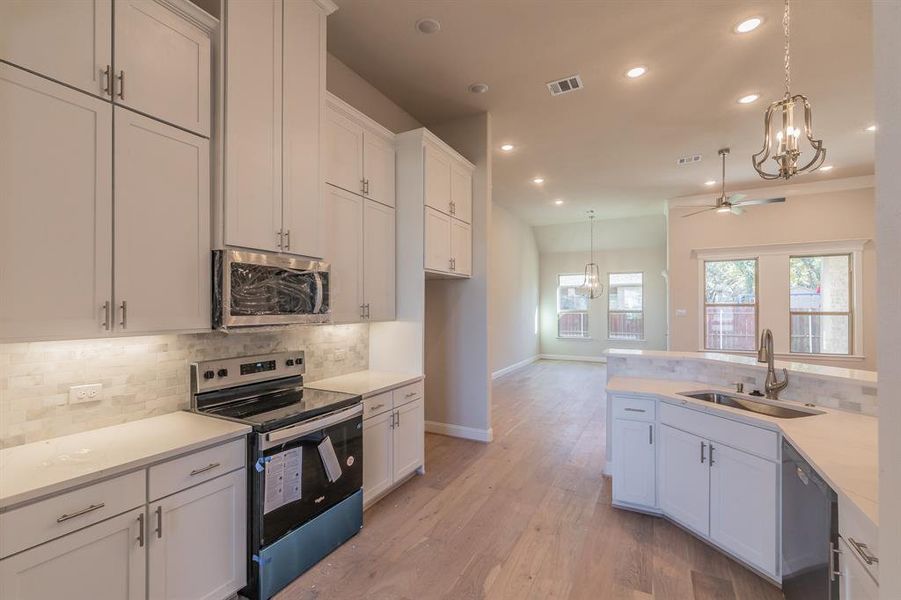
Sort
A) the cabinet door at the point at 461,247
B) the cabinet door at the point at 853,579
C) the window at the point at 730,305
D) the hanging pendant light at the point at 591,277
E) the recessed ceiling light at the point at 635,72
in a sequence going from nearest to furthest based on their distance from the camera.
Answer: the cabinet door at the point at 853,579, the recessed ceiling light at the point at 635,72, the cabinet door at the point at 461,247, the window at the point at 730,305, the hanging pendant light at the point at 591,277

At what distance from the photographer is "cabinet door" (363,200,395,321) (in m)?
3.25

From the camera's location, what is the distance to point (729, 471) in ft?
7.49

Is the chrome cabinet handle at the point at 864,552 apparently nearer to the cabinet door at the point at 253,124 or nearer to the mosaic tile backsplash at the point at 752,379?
the mosaic tile backsplash at the point at 752,379

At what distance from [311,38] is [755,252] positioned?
7.87 meters

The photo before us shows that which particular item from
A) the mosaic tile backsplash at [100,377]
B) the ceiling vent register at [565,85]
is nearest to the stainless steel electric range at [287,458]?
the mosaic tile backsplash at [100,377]

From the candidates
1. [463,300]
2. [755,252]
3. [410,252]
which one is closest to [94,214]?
[410,252]

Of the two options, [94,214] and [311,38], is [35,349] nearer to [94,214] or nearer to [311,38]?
[94,214]

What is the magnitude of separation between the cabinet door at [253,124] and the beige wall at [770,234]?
297 inches

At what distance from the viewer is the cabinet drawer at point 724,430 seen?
82.0 inches

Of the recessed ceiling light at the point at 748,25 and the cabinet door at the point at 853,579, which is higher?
the recessed ceiling light at the point at 748,25

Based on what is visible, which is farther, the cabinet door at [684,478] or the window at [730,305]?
the window at [730,305]

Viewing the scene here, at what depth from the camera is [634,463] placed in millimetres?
2869

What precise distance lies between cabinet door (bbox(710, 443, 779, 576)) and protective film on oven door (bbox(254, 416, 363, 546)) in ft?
7.25

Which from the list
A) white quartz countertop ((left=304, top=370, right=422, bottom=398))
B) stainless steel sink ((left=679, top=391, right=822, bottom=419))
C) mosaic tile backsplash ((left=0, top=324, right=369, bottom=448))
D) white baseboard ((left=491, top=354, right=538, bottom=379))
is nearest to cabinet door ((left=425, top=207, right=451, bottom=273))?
white quartz countertop ((left=304, top=370, right=422, bottom=398))
